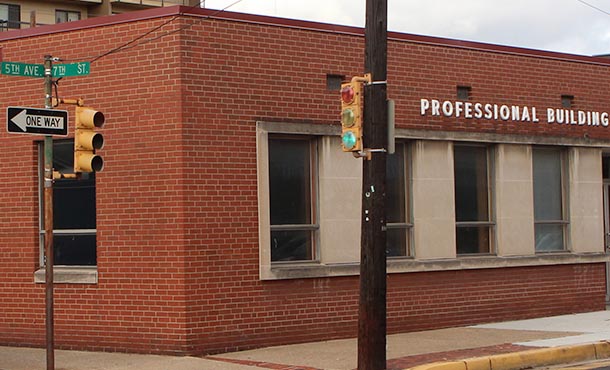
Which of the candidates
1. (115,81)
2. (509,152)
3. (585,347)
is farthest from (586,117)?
(115,81)

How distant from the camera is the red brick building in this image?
45.0 feet

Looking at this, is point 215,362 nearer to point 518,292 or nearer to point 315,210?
point 315,210

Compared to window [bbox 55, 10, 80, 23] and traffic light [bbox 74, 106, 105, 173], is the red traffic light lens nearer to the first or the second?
traffic light [bbox 74, 106, 105, 173]

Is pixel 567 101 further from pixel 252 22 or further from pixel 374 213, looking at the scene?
pixel 374 213

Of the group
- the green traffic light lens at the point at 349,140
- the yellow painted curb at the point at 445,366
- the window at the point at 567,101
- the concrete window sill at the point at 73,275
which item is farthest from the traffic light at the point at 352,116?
the window at the point at 567,101

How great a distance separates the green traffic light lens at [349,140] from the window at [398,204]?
4.40 meters

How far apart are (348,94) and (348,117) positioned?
0.90ft

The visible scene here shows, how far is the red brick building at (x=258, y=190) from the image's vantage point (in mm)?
13711

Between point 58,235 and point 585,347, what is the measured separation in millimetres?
7953

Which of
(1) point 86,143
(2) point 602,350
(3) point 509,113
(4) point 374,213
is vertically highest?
(3) point 509,113

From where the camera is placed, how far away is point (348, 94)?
38.1 feet

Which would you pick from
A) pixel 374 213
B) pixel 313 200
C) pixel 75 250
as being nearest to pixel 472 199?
pixel 313 200

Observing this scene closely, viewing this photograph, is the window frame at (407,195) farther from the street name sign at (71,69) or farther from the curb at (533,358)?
the street name sign at (71,69)

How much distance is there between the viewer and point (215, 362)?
12805mm
